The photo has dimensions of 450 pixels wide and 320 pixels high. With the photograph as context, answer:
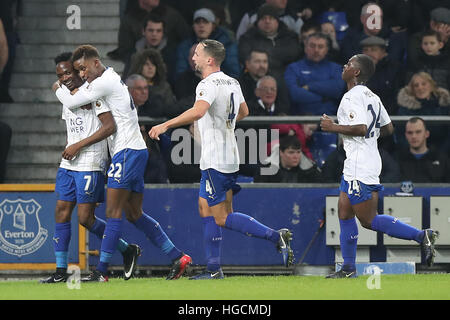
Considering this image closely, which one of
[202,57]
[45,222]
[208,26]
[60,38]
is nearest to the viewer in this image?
[202,57]

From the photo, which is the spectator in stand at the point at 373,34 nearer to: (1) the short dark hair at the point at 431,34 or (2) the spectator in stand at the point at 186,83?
(1) the short dark hair at the point at 431,34

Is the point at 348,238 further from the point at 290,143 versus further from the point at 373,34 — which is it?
the point at 373,34

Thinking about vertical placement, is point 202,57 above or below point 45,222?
above

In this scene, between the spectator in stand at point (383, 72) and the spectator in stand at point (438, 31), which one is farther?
the spectator in stand at point (438, 31)

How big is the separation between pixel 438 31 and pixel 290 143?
11.9ft

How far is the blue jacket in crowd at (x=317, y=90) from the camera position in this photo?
13742 millimetres

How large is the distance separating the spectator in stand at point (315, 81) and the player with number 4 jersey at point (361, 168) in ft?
11.4

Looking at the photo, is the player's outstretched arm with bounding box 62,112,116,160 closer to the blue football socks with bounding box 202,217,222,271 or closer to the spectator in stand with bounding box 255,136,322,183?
the blue football socks with bounding box 202,217,222,271

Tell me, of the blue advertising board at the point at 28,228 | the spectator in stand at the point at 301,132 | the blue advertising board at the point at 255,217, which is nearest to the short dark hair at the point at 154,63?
the spectator in stand at the point at 301,132

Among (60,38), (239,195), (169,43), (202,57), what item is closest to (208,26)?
(169,43)

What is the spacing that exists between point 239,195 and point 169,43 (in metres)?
3.44

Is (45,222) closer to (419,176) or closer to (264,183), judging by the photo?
(264,183)

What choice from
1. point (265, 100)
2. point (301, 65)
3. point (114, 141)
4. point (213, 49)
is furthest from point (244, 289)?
point (301, 65)

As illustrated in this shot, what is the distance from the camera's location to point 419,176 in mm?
12383
